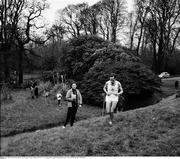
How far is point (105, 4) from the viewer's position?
111 ft

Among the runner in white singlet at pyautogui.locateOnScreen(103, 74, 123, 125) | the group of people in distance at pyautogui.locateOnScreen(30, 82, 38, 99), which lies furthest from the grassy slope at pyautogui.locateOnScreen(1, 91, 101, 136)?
the runner in white singlet at pyautogui.locateOnScreen(103, 74, 123, 125)

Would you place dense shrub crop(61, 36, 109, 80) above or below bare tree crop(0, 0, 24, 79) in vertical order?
below

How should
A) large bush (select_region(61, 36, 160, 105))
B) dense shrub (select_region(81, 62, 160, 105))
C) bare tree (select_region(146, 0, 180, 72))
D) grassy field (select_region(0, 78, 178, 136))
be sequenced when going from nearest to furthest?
1. grassy field (select_region(0, 78, 178, 136))
2. dense shrub (select_region(81, 62, 160, 105))
3. large bush (select_region(61, 36, 160, 105))
4. bare tree (select_region(146, 0, 180, 72))

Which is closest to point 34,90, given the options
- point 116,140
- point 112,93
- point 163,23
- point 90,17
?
point 112,93

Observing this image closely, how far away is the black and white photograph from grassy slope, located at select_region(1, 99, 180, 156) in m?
0.03

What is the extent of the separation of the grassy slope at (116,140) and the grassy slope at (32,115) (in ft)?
8.73

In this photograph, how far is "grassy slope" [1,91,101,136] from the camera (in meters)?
10.1

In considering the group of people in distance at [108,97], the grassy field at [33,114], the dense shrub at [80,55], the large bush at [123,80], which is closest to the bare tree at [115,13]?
the dense shrub at [80,55]

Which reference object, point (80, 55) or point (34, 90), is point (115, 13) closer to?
point (80, 55)

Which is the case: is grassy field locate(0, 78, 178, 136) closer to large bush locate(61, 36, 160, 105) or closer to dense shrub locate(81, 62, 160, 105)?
dense shrub locate(81, 62, 160, 105)

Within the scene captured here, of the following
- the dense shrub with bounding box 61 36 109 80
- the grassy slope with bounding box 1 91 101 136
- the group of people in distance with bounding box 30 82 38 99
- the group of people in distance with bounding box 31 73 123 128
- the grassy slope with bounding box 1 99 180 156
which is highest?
the dense shrub with bounding box 61 36 109 80

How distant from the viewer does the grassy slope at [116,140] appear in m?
6.00

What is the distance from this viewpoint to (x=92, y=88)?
15719mm

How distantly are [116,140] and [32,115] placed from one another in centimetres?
638
